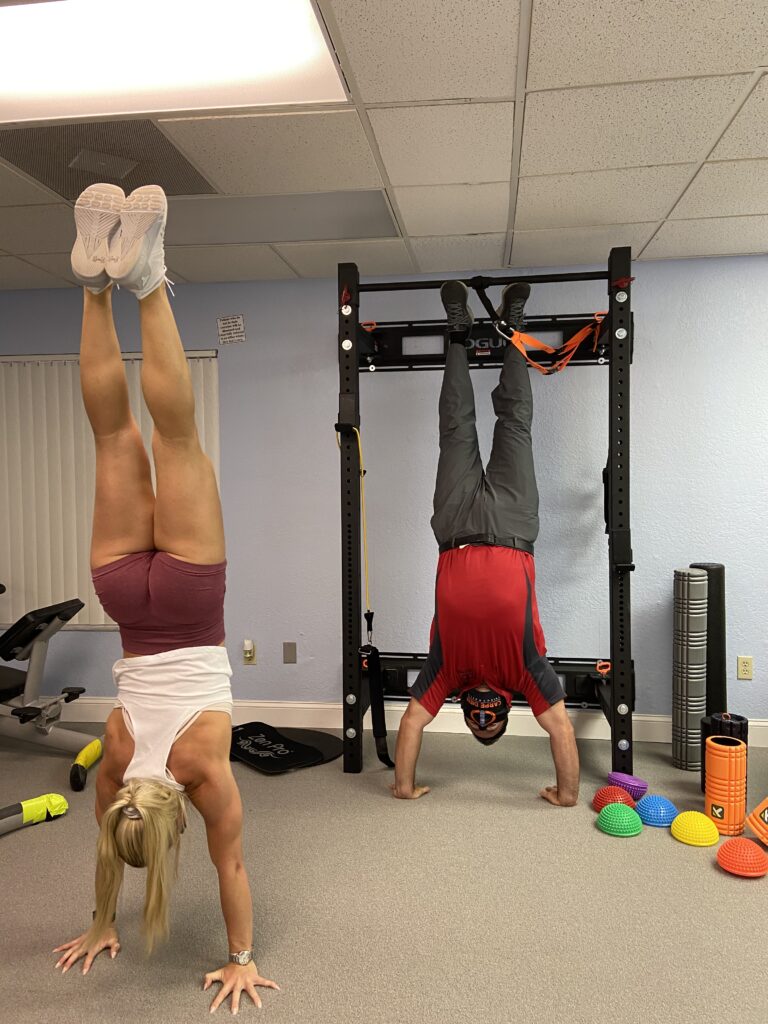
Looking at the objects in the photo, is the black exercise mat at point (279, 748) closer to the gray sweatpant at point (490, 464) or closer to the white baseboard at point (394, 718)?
the white baseboard at point (394, 718)

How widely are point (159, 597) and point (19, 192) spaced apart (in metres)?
2.00

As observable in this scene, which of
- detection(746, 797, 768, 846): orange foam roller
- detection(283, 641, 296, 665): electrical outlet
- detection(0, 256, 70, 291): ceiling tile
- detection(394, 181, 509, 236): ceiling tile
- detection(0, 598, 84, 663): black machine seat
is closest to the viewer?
detection(746, 797, 768, 846): orange foam roller

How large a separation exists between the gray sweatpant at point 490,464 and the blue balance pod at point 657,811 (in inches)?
44.2

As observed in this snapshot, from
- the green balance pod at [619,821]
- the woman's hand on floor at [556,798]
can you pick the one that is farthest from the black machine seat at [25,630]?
the green balance pod at [619,821]

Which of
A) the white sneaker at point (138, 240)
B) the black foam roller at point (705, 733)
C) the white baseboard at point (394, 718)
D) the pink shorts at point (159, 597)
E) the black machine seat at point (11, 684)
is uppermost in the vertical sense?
the white sneaker at point (138, 240)

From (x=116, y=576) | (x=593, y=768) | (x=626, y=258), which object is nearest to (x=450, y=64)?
(x=626, y=258)

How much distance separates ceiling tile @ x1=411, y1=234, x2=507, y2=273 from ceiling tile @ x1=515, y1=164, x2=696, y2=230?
→ 0.84 feet

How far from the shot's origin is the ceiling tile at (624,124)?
2.22 meters

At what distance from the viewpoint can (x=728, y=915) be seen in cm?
231

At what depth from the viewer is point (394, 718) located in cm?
409

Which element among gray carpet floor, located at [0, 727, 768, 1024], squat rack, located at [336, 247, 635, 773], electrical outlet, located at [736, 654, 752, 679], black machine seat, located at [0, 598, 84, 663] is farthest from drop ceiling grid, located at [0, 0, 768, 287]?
gray carpet floor, located at [0, 727, 768, 1024]

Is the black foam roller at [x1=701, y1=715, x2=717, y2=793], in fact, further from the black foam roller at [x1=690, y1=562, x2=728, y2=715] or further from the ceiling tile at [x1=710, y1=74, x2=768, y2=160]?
the ceiling tile at [x1=710, y1=74, x2=768, y2=160]

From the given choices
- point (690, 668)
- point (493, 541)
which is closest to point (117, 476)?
point (493, 541)

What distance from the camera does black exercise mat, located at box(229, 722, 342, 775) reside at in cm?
354
